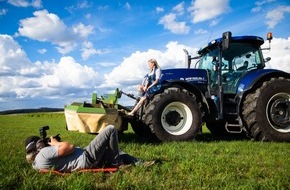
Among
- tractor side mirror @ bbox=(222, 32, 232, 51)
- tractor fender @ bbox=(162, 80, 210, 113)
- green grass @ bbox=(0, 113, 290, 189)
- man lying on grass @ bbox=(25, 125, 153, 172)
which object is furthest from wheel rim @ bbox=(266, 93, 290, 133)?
man lying on grass @ bbox=(25, 125, 153, 172)

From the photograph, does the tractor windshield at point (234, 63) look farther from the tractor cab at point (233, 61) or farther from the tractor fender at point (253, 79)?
the tractor fender at point (253, 79)

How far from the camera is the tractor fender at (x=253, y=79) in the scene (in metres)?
8.32

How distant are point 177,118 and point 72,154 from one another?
12.5 feet

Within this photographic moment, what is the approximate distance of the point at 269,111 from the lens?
841cm

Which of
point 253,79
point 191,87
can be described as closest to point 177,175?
point 191,87

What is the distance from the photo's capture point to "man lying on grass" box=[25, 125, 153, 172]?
15.3 ft

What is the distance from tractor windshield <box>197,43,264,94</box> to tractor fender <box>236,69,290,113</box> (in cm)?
28

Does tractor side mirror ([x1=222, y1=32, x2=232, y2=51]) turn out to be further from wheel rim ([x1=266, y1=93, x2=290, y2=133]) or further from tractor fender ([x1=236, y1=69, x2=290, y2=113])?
wheel rim ([x1=266, y1=93, x2=290, y2=133])

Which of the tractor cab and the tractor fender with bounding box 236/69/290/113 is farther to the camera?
the tractor cab

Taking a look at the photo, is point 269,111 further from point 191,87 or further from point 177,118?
point 177,118

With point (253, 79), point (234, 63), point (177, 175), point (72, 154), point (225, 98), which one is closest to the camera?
point (177, 175)

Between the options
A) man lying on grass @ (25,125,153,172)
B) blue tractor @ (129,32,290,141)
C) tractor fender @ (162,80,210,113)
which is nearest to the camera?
man lying on grass @ (25,125,153,172)

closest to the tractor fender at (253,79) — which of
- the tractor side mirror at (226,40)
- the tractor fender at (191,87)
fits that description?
the tractor fender at (191,87)

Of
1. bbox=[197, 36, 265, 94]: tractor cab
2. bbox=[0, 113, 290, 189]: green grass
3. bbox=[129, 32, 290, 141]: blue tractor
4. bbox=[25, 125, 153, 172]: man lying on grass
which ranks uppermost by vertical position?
bbox=[197, 36, 265, 94]: tractor cab
